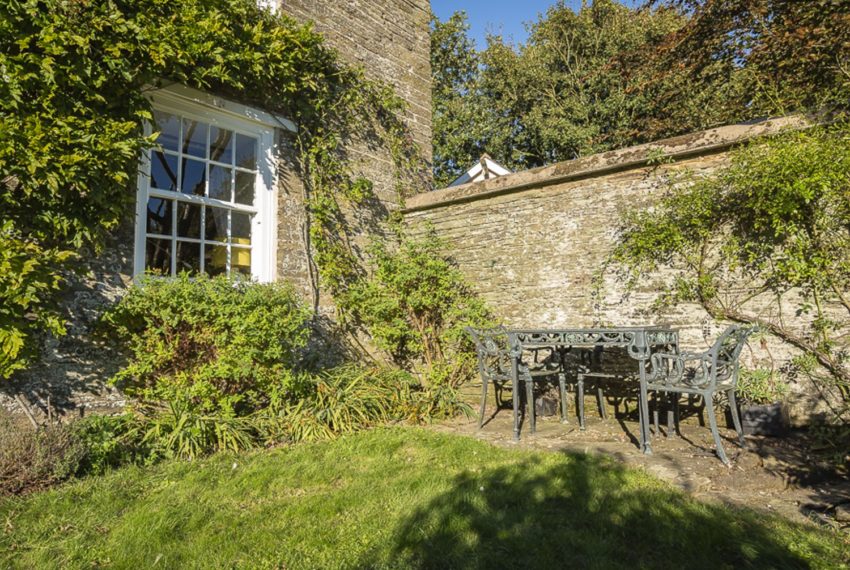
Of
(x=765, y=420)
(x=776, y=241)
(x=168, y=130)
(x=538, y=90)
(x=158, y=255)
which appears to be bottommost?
(x=765, y=420)

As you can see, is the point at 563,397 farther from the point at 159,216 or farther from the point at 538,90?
the point at 538,90

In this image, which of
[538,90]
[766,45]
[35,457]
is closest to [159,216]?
[35,457]

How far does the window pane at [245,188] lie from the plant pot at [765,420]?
5.59m

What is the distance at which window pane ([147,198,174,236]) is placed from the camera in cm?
515

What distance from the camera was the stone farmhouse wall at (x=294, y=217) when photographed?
434 cm

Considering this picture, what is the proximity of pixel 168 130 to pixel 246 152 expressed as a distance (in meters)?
0.94

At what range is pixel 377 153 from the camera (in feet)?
24.8

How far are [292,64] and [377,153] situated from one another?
6.00ft

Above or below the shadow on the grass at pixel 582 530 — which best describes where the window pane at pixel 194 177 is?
above

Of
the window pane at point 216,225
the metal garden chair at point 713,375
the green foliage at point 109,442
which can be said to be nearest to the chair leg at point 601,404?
the metal garden chair at point 713,375

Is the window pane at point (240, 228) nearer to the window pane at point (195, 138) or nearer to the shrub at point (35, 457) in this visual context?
the window pane at point (195, 138)

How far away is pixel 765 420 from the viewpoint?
Answer: 4336 millimetres

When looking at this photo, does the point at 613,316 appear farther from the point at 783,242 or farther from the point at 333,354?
the point at 333,354

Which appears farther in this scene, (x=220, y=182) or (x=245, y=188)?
(x=245, y=188)
